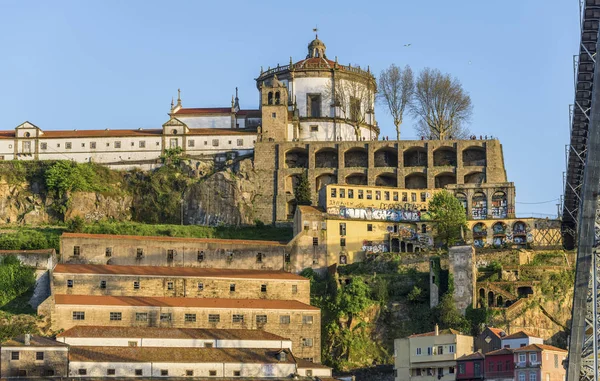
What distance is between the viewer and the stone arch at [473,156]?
121 m

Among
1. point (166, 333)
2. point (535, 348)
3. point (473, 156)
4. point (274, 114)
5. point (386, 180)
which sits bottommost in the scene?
point (535, 348)

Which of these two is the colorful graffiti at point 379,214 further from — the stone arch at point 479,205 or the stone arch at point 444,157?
the stone arch at point 444,157

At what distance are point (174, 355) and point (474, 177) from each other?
44.4m

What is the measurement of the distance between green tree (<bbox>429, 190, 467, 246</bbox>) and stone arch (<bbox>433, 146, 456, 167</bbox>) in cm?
1279

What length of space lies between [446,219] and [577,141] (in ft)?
153

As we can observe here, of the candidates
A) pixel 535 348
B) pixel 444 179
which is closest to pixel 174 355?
pixel 535 348

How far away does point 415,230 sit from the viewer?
109 metres

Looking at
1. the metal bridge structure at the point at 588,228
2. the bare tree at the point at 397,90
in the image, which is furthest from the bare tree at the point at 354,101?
the metal bridge structure at the point at 588,228

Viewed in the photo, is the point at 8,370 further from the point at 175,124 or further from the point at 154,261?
the point at 175,124

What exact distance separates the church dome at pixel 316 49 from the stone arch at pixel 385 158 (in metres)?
18.4

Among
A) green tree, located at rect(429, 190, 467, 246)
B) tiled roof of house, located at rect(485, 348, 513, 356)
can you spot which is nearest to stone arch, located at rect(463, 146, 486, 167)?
green tree, located at rect(429, 190, 467, 246)

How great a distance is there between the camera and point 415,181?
122 metres

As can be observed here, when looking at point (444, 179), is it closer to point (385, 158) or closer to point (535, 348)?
point (385, 158)

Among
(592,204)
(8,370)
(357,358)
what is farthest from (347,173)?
(592,204)
